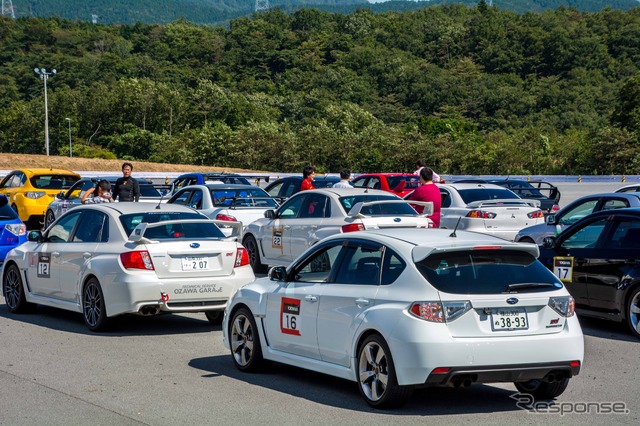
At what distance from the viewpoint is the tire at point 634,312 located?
11.6 metres

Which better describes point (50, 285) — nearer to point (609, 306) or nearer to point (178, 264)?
point (178, 264)

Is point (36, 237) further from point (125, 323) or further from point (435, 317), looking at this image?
point (435, 317)

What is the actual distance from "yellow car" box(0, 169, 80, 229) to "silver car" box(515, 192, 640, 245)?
50.3 feet

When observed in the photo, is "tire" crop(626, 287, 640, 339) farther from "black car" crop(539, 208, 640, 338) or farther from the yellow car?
the yellow car

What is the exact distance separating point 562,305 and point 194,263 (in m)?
5.17

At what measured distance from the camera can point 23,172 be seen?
2805cm

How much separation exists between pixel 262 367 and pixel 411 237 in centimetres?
218

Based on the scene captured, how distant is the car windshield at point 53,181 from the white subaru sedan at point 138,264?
15.4 metres

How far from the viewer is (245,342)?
31.4ft

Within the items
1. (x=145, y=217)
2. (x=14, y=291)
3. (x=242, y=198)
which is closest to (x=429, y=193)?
(x=145, y=217)

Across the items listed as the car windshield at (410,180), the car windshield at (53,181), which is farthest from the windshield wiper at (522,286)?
the car windshield at (53,181)

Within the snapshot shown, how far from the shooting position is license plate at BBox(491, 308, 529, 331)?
7.65m

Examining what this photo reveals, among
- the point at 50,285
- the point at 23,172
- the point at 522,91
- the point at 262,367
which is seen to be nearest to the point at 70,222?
the point at 50,285

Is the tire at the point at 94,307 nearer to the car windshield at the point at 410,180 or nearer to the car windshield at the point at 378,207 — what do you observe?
the car windshield at the point at 378,207
